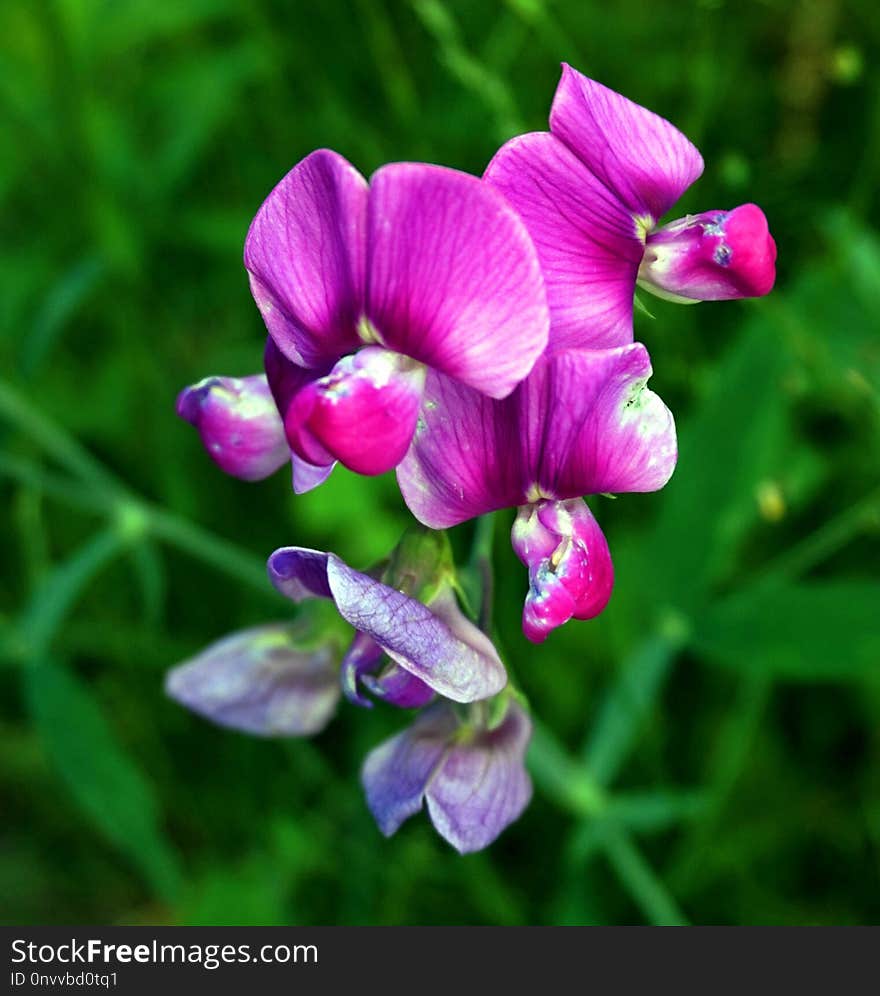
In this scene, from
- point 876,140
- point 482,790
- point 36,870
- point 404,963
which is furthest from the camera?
point 36,870

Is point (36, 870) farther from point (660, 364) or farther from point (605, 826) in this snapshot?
point (660, 364)

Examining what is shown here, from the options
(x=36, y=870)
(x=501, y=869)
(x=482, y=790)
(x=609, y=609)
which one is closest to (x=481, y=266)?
(x=482, y=790)

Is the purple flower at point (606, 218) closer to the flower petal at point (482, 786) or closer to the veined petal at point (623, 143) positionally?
the veined petal at point (623, 143)

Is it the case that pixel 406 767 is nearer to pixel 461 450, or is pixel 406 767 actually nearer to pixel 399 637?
pixel 399 637

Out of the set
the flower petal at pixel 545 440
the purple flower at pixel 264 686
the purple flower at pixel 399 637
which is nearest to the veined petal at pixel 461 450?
the flower petal at pixel 545 440

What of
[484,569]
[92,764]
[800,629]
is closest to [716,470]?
[800,629]

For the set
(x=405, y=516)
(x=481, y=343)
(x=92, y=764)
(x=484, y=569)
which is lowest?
(x=92, y=764)

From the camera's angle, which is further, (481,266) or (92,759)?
(92,759)
